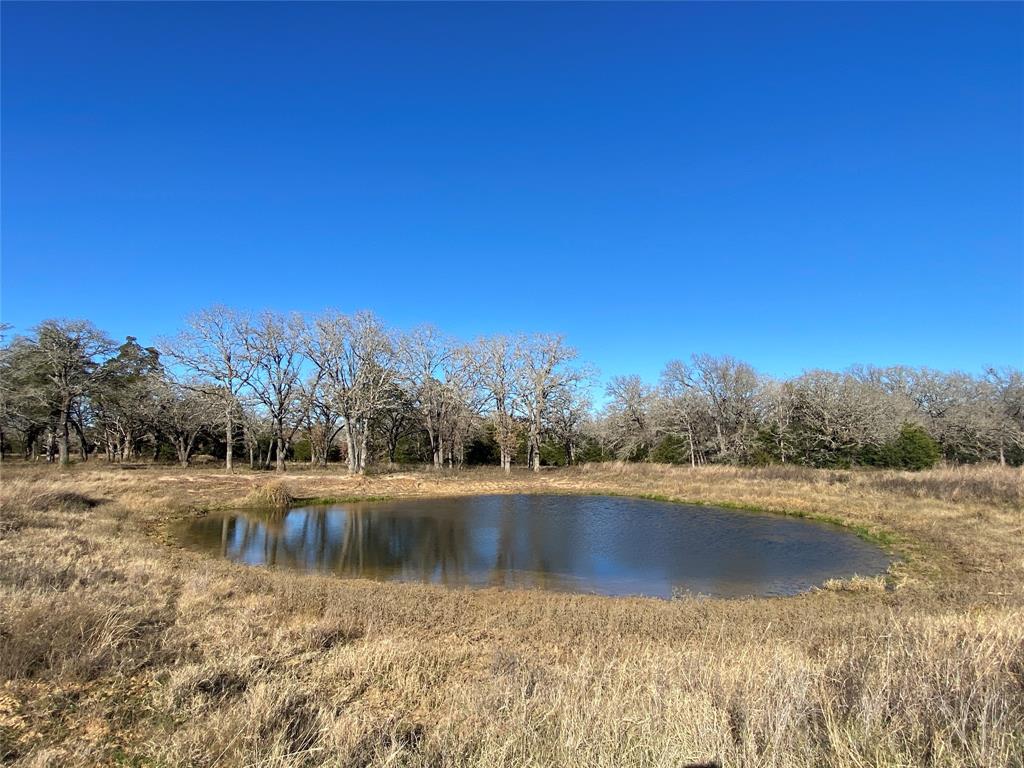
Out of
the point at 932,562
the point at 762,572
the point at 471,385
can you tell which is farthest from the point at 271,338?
the point at 932,562

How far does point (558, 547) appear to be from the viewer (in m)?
19.1

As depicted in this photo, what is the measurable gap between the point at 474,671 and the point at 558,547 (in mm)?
12871

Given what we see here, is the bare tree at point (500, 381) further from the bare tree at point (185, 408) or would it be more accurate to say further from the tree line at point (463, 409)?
the bare tree at point (185, 408)

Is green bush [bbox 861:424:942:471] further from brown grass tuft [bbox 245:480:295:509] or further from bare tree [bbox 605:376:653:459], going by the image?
brown grass tuft [bbox 245:480:295:509]

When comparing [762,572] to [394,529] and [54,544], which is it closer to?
[394,529]

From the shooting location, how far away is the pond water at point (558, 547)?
48.0 feet

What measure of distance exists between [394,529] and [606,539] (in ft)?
28.2

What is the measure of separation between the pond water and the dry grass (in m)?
2.59

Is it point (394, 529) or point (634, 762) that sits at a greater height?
point (634, 762)

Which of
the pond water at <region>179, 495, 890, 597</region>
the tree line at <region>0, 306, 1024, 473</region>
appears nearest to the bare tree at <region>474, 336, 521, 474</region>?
the tree line at <region>0, 306, 1024, 473</region>

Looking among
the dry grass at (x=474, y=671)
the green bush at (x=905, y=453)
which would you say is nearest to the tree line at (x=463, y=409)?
the green bush at (x=905, y=453)

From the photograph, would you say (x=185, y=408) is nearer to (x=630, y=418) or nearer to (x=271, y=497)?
(x=271, y=497)

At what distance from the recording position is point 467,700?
200 inches

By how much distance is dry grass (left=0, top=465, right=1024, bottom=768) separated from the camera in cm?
375
